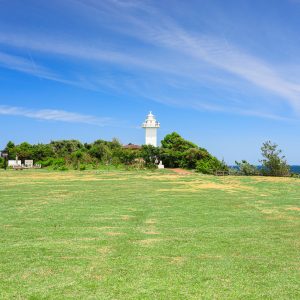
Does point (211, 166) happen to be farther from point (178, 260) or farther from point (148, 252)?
point (178, 260)

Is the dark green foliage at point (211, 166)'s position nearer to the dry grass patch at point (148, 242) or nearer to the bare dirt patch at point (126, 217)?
the bare dirt patch at point (126, 217)

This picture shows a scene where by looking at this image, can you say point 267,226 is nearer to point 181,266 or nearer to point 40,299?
point 181,266

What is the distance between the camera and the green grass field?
5.93m

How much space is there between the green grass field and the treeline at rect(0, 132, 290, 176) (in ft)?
85.1

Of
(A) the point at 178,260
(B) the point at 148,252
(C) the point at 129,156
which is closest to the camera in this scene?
(A) the point at 178,260

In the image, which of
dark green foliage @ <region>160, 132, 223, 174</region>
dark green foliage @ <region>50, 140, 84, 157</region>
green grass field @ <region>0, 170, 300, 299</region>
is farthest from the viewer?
dark green foliage @ <region>50, 140, 84, 157</region>

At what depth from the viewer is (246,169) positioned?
1598 inches

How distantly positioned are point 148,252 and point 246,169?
34.0 meters

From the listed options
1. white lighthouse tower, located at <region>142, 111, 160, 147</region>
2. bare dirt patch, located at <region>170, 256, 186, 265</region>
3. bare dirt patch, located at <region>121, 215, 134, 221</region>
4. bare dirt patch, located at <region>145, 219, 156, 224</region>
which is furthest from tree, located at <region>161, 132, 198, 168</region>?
bare dirt patch, located at <region>170, 256, 186, 265</region>

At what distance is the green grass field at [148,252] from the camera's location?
19.5ft

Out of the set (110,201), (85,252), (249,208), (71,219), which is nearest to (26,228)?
(71,219)

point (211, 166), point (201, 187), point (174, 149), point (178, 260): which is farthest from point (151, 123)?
point (178, 260)

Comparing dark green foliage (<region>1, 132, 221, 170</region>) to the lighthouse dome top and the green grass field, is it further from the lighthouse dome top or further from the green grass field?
the green grass field

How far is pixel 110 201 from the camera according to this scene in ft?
53.9
